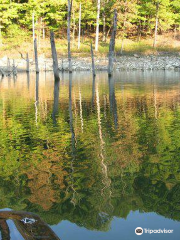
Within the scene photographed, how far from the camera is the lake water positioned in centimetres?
416

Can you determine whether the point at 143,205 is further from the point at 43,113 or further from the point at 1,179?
the point at 43,113

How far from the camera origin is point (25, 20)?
6341 centimetres

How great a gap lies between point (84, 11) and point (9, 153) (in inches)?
2255

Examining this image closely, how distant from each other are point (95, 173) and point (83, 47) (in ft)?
175

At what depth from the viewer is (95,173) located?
229 inches

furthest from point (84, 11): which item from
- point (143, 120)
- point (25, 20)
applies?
point (143, 120)

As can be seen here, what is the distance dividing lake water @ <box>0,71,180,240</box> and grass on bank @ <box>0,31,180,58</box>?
43.7 metres

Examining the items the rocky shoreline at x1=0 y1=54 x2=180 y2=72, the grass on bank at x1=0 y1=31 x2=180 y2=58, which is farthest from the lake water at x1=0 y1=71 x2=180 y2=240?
the grass on bank at x1=0 y1=31 x2=180 y2=58
